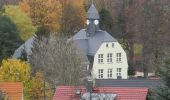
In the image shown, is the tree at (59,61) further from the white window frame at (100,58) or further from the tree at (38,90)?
the white window frame at (100,58)

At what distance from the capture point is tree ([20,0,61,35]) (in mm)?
77312

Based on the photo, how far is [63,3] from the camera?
83.4 m

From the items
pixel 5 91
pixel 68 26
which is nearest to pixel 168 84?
pixel 5 91

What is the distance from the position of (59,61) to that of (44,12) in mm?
28069

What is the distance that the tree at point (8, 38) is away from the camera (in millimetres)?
64188

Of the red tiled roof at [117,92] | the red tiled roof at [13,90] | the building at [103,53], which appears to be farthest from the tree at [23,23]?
the red tiled roof at [117,92]

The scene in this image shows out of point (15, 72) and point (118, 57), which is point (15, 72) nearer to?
point (15, 72)

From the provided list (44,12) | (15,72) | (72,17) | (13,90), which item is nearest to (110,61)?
(44,12)

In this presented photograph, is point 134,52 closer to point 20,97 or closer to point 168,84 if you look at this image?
point 20,97

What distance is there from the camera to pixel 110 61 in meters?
68.3

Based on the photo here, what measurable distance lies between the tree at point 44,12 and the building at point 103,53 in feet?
30.4

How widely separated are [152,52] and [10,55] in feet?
47.3

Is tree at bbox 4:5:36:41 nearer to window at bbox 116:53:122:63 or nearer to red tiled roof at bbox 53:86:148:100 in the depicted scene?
window at bbox 116:53:122:63

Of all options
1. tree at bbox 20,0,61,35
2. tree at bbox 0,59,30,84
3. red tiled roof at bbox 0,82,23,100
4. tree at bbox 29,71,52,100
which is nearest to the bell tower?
tree at bbox 20,0,61,35
